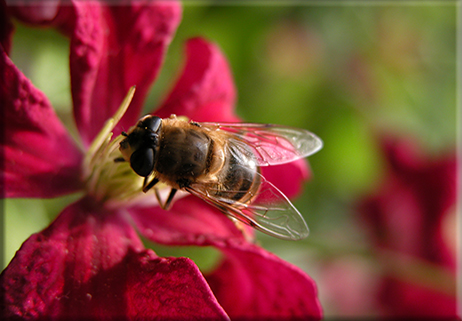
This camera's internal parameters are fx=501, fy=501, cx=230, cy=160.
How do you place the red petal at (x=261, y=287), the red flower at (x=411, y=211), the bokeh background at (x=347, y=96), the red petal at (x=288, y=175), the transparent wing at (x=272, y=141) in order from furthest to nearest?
the red flower at (x=411, y=211) → the bokeh background at (x=347, y=96) → the red petal at (x=288, y=175) → the transparent wing at (x=272, y=141) → the red petal at (x=261, y=287)

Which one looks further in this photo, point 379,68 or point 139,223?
point 379,68

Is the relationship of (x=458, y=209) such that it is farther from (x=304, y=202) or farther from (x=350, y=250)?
(x=350, y=250)

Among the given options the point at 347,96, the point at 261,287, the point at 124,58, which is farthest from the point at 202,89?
the point at 347,96

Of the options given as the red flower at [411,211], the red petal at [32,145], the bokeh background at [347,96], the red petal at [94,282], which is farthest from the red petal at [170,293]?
the red flower at [411,211]

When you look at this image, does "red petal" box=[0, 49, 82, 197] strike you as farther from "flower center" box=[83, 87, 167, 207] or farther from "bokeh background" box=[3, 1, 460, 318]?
"bokeh background" box=[3, 1, 460, 318]

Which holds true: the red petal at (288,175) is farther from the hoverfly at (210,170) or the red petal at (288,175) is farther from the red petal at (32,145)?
the red petal at (32,145)

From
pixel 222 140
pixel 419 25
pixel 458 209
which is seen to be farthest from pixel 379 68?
pixel 222 140
